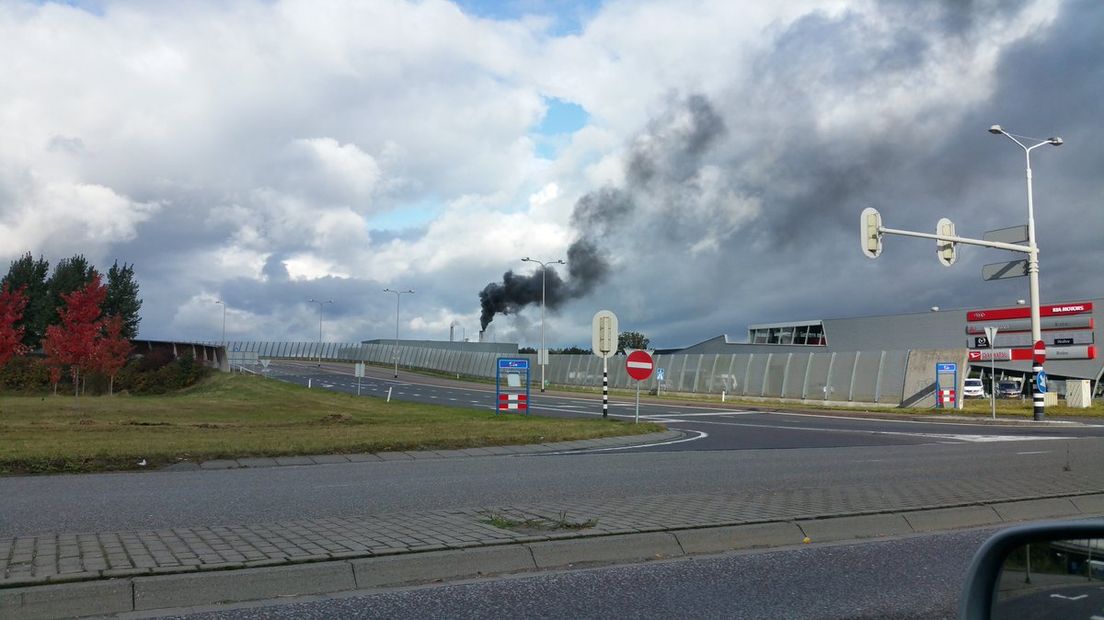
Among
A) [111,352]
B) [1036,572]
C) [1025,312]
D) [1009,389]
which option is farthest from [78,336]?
[1025,312]

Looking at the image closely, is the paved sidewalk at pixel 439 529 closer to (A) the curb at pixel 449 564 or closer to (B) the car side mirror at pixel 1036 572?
(A) the curb at pixel 449 564

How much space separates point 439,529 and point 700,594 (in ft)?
8.57

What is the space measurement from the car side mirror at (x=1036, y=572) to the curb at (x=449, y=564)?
4839mm

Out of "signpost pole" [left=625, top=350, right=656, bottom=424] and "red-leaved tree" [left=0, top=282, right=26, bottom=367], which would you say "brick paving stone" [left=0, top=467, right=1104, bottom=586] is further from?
"red-leaved tree" [left=0, top=282, right=26, bottom=367]

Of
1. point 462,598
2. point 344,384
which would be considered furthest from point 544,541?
Result: point 344,384

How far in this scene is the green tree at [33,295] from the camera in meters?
87.7

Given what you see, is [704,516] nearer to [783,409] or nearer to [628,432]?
[628,432]

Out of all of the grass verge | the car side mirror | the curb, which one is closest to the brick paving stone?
the curb

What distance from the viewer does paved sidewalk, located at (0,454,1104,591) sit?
6.38 meters

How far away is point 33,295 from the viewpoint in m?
91.3

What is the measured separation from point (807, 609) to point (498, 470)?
822 centimetres

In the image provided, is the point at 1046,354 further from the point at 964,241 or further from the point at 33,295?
the point at 33,295

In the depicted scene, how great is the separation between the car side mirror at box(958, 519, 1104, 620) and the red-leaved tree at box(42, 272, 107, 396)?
4745 centimetres

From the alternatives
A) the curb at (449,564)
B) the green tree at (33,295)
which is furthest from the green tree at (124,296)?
the curb at (449,564)
